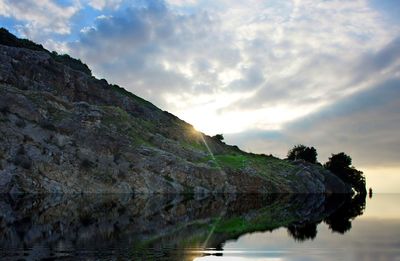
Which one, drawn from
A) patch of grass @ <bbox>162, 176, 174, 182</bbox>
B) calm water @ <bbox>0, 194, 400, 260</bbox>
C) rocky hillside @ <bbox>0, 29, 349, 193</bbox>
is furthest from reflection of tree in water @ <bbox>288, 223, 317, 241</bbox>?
patch of grass @ <bbox>162, 176, 174, 182</bbox>

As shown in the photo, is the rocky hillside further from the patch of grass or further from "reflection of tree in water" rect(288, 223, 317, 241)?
"reflection of tree in water" rect(288, 223, 317, 241)

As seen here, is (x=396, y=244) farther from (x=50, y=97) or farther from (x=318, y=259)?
(x=50, y=97)

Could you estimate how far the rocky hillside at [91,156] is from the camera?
11225 centimetres

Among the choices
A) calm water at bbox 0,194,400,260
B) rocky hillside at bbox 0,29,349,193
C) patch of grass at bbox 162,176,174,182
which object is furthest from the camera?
patch of grass at bbox 162,176,174,182

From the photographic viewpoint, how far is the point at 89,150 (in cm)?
12538

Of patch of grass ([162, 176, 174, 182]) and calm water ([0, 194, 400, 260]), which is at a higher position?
patch of grass ([162, 176, 174, 182])

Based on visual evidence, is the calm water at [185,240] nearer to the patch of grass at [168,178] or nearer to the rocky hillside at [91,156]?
the rocky hillside at [91,156]

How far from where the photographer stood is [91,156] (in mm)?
124250

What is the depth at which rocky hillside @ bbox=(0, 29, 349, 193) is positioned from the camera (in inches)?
4419

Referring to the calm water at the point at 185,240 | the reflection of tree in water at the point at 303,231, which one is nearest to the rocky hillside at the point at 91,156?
the calm water at the point at 185,240

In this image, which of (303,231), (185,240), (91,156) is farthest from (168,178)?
(185,240)

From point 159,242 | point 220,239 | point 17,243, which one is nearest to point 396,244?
point 220,239

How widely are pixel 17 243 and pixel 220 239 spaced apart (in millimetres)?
14061

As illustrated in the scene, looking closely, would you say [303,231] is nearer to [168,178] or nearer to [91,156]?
[168,178]
